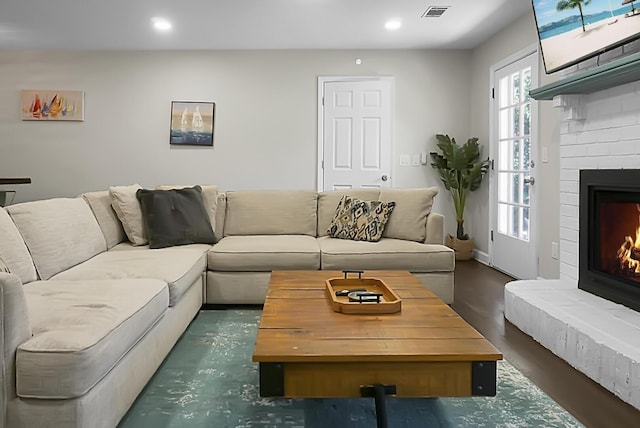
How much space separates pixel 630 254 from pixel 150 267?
103 inches

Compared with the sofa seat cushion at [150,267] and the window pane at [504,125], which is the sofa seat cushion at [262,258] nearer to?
the sofa seat cushion at [150,267]

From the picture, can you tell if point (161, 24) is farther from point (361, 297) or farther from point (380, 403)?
point (380, 403)

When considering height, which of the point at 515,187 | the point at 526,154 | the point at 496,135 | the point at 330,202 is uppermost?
the point at 496,135

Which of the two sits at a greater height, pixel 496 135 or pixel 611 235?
pixel 496 135

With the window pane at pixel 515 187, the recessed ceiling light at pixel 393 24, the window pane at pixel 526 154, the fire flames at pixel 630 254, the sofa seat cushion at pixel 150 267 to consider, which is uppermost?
the recessed ceiling light at pixel 393 24

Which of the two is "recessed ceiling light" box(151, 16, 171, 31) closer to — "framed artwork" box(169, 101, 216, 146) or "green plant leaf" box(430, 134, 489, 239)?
"framed artwork" box(169, 101, 216, 146)

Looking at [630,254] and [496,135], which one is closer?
[630,254]

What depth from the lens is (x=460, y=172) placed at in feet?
19.5

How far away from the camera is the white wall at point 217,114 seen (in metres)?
6.24

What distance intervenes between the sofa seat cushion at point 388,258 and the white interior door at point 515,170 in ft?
4.09

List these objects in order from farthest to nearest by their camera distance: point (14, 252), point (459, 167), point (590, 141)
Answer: point (459, 167) → point (590, 141) → point (14, 252)

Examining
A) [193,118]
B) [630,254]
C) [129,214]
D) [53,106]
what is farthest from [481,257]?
[53,106]

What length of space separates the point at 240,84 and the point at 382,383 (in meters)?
5.14

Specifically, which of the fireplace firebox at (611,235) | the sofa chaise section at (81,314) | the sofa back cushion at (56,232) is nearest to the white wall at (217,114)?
the sofa chaise section at (81,314)
